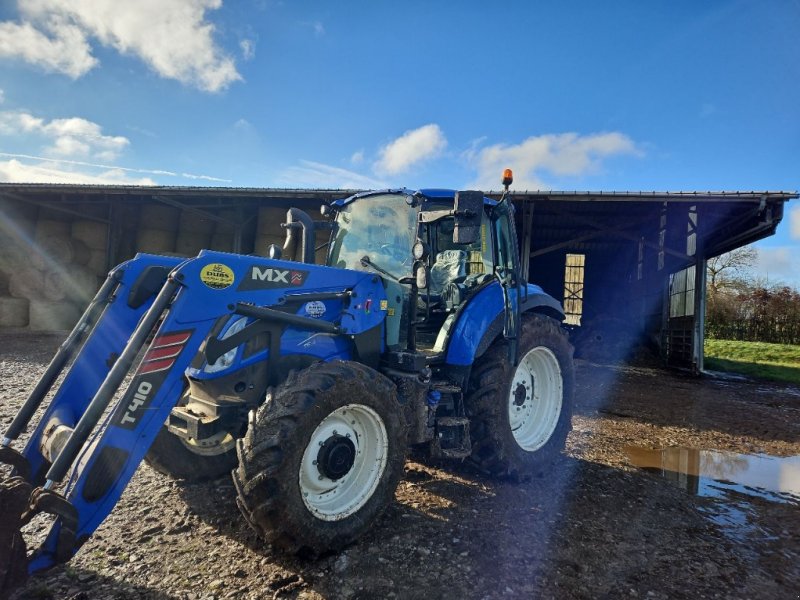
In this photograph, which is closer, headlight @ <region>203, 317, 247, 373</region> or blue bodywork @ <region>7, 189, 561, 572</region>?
blue bodywork @ <region>7, 189, 561, 572</region>

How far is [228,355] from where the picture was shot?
2859 mm

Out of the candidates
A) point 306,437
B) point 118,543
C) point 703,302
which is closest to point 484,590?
point 306,437

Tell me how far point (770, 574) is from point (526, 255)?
29.3ft

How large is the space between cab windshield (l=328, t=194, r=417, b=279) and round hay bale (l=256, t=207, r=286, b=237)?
8318mm

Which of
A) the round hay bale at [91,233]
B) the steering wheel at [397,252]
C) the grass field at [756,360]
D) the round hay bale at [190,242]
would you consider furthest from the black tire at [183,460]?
the grass field at [756,360]

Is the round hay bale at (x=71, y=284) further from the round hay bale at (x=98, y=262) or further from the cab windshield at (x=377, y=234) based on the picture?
the cab windshield at (x=377, y=234)

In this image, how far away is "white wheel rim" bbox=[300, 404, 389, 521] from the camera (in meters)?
2.69

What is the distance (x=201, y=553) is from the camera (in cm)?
265

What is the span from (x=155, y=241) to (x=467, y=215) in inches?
456

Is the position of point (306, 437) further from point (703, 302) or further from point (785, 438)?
point (703, 302)

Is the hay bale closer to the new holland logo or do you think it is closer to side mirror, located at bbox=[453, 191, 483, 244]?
the new holland logo

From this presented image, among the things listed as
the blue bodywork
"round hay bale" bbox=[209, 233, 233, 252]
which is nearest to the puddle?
the blue bodywork

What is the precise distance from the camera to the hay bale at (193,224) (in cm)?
1288

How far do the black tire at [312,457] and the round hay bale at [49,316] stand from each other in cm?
1167
